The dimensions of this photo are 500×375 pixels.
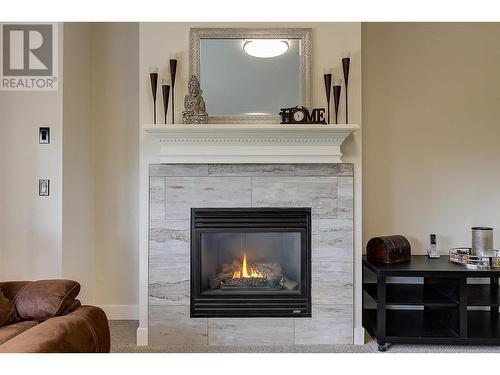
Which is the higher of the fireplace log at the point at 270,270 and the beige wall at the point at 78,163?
the beige wall at the point at 78,163

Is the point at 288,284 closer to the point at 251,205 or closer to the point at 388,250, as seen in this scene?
the point at 251,205

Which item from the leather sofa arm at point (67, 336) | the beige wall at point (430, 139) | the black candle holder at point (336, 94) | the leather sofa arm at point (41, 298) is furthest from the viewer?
the beige wall at point (430, 139)

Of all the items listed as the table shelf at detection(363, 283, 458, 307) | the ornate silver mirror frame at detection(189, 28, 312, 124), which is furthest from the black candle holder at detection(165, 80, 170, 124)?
the table shelf at detection(363, 283, 458, 307)

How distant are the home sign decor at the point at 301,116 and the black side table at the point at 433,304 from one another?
3.65 feet

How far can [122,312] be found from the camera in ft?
11.1

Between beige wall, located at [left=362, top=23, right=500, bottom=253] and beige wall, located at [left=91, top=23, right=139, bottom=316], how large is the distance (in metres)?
2.00

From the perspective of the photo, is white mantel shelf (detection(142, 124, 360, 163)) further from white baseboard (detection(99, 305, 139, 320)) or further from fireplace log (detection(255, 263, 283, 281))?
white baseboard (detection(99, 305, 139, 320))

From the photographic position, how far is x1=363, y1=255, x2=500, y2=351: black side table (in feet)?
8.70

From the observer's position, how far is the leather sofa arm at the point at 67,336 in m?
1.44

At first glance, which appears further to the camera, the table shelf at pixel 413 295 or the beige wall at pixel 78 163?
the beige wall at pixel 78 163

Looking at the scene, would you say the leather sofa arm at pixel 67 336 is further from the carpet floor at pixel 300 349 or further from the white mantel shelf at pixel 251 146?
the white mantel shelf at pixel 251 146

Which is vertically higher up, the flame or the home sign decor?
the home sign decor

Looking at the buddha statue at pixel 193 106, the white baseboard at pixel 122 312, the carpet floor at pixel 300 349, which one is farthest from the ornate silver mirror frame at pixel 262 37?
the white baseboard at pixel 122 312
